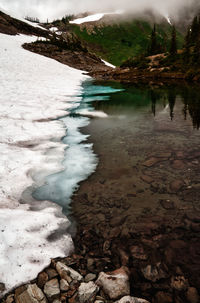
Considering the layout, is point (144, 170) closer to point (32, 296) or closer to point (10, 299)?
point (32, 296)

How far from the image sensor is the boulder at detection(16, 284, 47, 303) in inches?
98.9

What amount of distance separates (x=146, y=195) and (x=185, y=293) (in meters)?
2.41

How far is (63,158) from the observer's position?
7.07 meters

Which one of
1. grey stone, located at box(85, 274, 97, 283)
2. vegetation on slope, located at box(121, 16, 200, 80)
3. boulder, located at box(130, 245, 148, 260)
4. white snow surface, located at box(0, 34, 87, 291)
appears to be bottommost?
boulder, located at box(130, 245, 148, 260)

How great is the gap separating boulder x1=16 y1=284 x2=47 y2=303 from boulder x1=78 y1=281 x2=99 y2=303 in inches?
18.5

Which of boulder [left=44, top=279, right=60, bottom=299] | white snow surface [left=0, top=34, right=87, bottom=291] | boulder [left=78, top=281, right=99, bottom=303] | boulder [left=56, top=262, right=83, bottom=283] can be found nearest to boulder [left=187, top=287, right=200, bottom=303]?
boulder [left=78, top=281, right=99, bottom=303]

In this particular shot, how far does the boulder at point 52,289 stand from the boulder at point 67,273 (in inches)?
5.0

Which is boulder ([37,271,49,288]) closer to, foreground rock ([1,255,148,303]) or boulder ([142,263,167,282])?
foreground rock ([1,255,148,303])

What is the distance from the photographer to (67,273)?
2.88m

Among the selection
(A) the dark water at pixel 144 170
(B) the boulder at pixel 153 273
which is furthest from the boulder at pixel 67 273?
(A) the dark water at pixel 144 170

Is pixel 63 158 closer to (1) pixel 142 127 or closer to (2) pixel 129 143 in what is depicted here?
(2) pixel 129 143

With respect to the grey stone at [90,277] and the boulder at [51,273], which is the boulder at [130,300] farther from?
the boulder at [51,273]

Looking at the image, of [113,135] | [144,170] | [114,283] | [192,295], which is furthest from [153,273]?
[113,135]

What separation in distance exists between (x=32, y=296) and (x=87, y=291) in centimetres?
73
